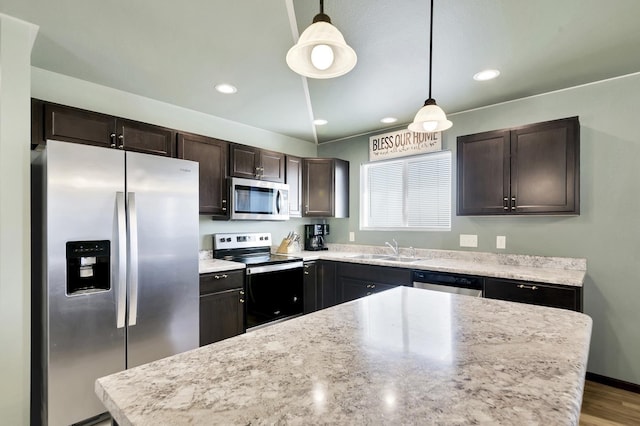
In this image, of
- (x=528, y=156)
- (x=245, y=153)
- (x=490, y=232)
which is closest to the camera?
(x=528, y=156)

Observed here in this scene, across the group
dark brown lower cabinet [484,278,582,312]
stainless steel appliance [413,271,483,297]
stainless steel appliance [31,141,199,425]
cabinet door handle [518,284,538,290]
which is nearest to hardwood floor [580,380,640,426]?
dark brown lower cabinet [484,278,582,312]

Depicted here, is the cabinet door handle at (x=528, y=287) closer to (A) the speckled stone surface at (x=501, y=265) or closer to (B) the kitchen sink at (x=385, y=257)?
(A) the speckled stone surface at (x=501, y=265)

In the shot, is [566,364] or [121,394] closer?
[121,394]

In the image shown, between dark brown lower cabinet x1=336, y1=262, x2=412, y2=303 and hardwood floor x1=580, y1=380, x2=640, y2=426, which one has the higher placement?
dark brown lower cabinet x1=336, y1=262, x2=412, y2=303

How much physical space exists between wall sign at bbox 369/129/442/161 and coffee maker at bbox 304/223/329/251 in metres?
1.14

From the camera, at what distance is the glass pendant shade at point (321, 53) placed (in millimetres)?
1041

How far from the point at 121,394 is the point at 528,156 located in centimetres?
296

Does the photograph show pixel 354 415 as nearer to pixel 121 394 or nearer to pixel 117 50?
pixel 121 394

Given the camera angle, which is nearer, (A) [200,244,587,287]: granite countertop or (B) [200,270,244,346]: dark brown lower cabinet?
(A) [200,244,587,287]: granite countertop

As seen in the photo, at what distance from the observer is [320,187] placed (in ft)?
13.2

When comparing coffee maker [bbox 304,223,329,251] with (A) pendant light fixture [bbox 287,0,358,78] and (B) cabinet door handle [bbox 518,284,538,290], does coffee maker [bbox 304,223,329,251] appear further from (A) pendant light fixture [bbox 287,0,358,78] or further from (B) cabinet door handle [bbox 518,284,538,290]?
(A) pendant light fixture [bbox 287,0,358,78]

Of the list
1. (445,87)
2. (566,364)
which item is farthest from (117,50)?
(566,364)

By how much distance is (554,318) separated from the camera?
1214mm

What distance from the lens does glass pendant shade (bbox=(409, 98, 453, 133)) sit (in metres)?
1.64
